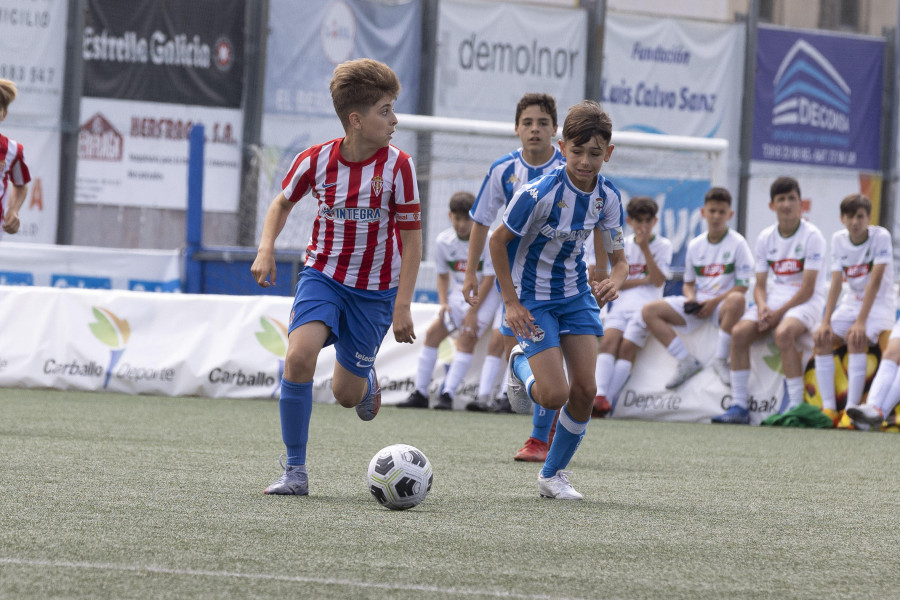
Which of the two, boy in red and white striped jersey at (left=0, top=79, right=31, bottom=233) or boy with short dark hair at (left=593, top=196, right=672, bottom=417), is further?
boy with short dark hair at (left=593, top=196, right=672, bottom=417)

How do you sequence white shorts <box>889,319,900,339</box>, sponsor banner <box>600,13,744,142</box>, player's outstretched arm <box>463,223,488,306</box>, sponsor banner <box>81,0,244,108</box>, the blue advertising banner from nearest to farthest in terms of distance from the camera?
player's outstretched arm <box>463,223,488,306</box> < white shorts <box>889,319,900,339</box> < sponsor banner <box>81,0,244,108</box> < the blue advertising banner < sponsor banner <box>600,13,744,142</box>

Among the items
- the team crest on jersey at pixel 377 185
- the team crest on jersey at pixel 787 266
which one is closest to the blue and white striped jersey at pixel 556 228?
the team crest on jersey at pixel 377 185

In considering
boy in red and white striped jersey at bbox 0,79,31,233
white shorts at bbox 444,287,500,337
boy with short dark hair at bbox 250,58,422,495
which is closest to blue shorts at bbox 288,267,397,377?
boy with short dark hair at bbox 250,58,422,495

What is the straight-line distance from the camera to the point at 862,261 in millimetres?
9859

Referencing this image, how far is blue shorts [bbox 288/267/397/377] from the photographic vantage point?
4.62m

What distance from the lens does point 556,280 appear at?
5.04 m

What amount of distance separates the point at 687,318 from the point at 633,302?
46 cm

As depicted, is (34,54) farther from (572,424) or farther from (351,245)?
(572,424)

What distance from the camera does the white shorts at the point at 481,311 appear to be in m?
10.3

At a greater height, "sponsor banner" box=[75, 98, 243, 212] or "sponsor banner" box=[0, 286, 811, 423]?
"sponsor banner" box=[75, 98, 243, 212]

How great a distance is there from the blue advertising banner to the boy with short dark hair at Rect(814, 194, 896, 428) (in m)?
10.4

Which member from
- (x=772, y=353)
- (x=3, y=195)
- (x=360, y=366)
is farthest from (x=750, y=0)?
(x=360, y=366)

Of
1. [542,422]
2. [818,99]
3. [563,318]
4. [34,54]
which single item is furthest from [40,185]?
[563,318]

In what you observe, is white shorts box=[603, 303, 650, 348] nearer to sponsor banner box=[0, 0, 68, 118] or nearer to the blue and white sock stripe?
the blue and white sock stripe
